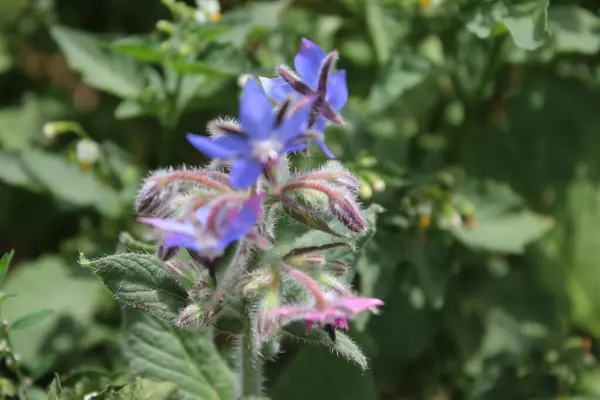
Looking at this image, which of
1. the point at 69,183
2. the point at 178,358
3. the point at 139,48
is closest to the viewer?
the point at 178,358

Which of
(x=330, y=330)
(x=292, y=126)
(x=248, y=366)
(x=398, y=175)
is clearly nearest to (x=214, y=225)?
(x=292, y=126)

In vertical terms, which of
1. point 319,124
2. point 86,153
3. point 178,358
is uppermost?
point 319,124

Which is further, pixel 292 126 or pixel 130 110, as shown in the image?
pixel 130 110

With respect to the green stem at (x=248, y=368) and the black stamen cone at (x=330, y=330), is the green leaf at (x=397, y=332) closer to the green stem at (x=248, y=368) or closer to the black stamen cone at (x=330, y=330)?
the green stem at (x=248, y=368)

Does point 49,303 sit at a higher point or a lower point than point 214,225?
lower

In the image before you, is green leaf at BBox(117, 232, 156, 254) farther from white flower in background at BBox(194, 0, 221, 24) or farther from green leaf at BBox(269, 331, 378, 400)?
white flower in background at BBox(194, 0, 221, 24)

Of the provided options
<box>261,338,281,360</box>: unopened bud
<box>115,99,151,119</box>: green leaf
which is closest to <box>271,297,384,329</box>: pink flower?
<box>261,338,281,360</box>: unopened bud

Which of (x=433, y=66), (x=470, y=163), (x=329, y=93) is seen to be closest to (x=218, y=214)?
(x=329, y=93)

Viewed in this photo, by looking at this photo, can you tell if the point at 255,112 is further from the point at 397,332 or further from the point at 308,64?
the point at 397,332
